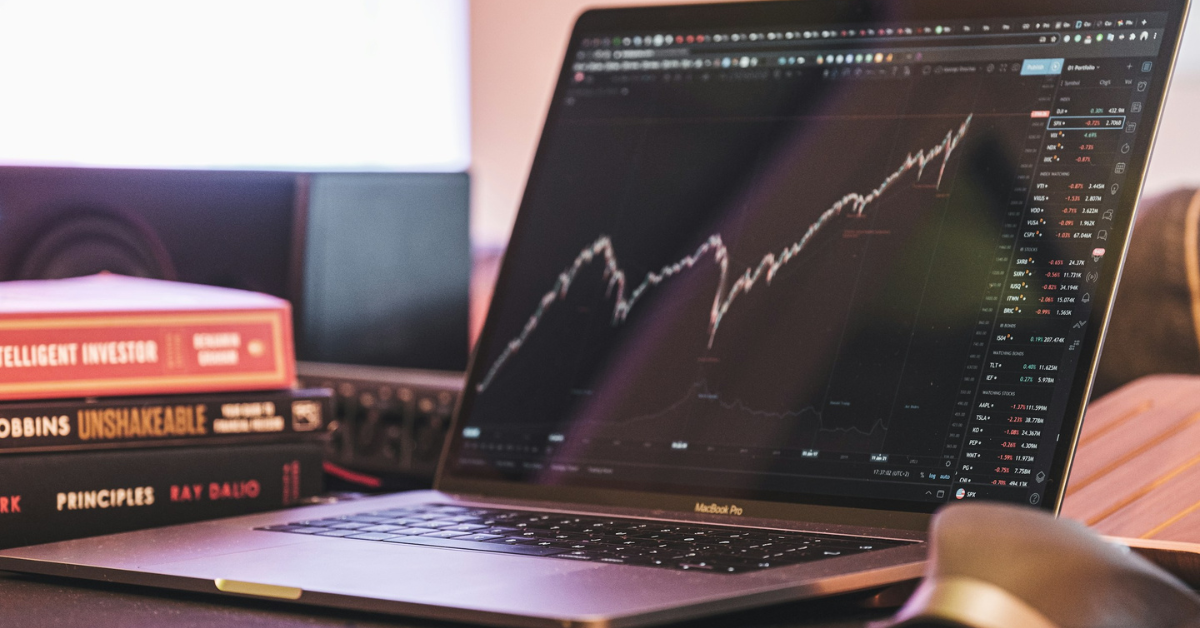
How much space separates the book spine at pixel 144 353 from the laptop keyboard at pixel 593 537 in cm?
15

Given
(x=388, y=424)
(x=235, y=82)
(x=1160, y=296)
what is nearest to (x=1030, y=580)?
(x=388, y=424)

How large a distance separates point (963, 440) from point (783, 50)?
312 mm

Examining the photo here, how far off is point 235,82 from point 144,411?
1835 mm

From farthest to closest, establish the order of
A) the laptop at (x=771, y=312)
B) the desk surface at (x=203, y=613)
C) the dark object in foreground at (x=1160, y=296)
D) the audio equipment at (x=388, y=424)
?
1. the dark object in foreground at (x=1160, y=296)
2. the audio equipment at (x=388, y=424)
3. the laptop at (x=771, y=312)
4. the desk surface at (x=203, y=613)

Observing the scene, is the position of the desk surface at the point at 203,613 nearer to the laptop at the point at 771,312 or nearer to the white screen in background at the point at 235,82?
the laptop at the point at 771,312

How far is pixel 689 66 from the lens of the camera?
854 millimetres

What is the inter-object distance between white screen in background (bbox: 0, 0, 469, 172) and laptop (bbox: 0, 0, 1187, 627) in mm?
898

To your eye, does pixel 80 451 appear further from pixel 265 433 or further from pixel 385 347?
pixel 385 347

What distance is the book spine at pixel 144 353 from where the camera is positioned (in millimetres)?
757

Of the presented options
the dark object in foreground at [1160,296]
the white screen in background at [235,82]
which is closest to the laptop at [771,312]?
the dark object in foreground at [1160,296]

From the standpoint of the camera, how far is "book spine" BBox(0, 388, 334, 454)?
2.44 ft

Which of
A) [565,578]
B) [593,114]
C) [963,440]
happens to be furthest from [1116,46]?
[565,578]

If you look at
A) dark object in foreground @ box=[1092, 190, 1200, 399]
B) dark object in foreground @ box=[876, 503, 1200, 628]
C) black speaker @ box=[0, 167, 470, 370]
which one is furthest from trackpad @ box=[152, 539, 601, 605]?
dark object in foreground @ box=[1092, 190, 1200, 399]

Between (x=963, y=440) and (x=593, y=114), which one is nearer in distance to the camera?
(x=963, y=440)
